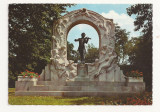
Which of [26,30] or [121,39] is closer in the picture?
[26,30]

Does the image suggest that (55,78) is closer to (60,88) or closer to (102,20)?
(60,88)

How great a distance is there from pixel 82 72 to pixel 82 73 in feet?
0.21

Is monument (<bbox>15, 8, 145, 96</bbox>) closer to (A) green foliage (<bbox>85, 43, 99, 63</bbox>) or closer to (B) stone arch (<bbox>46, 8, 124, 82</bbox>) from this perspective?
(B) stone arch (<bbox>46, 8, 124, 82</bbox>)

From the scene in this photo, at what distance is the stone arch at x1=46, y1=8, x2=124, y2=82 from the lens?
11.8m

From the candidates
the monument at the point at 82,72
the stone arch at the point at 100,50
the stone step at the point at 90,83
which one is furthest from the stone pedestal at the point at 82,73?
the stone step at the point at 90,83

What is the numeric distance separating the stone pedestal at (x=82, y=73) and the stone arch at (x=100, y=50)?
20 centimetres

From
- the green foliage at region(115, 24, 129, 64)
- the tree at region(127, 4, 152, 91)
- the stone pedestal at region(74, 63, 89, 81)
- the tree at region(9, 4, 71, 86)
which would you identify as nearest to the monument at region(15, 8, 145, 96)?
the stone pedestal at region(74, 63, 89, 81)

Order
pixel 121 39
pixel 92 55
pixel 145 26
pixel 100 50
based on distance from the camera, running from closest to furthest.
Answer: pixel 100 50, pixel 145 26, pixel 121 39, pixel 92 55

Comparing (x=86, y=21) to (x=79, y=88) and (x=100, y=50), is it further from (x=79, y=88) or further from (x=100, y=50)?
(x=79, y=88)

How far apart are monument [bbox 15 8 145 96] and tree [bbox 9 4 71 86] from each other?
1.12m

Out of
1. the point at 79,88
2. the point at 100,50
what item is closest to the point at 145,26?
the point at 100,50

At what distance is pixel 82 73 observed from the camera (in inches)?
469
